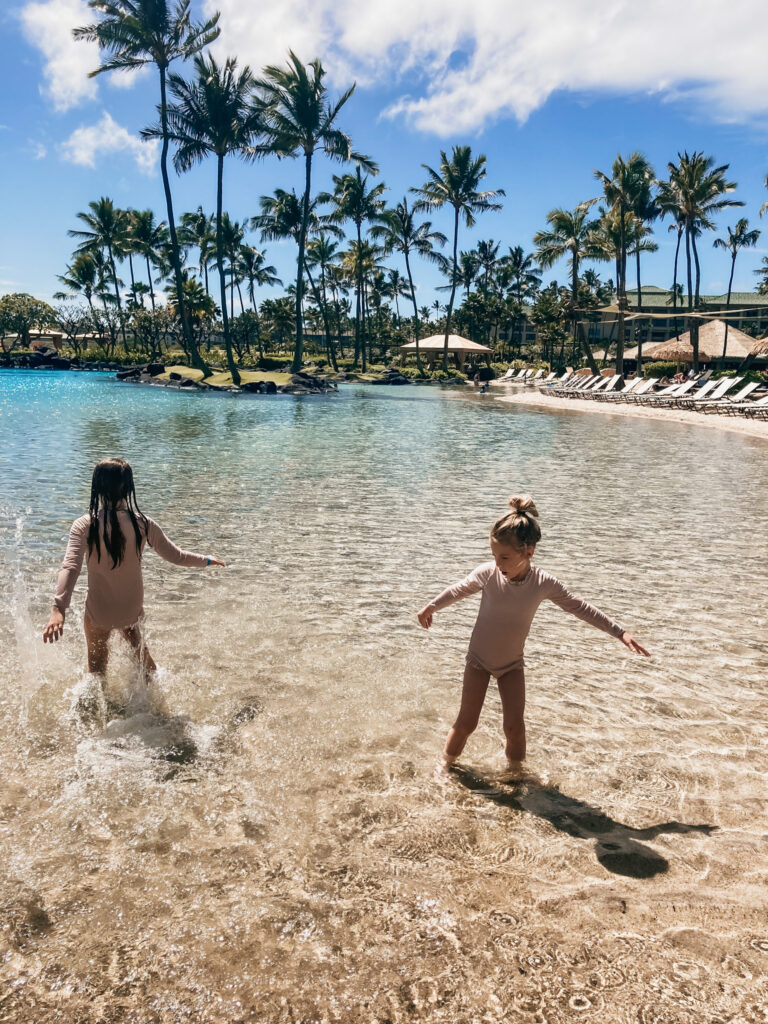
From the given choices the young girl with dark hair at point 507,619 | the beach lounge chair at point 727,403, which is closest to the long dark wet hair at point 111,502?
the young girl with dark hair at point 507,619

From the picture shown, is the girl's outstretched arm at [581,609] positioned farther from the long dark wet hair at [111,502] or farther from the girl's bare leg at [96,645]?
the girl's bare leg at [96,645]

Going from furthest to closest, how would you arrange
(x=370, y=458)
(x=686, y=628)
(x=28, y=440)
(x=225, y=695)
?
(x=28, y=440), (x=370, y=458), (x=686, y=628), (x=225, y=695)

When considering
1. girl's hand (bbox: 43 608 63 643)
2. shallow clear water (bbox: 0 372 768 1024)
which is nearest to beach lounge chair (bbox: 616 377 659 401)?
shallow clear water (bbox: 0 372 768 1024)

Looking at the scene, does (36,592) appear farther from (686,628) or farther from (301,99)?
(301,99)

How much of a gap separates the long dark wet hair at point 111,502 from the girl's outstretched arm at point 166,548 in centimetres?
8

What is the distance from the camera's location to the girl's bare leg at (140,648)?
3.79 m

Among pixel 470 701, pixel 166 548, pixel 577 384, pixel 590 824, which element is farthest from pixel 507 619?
pixel 577 384

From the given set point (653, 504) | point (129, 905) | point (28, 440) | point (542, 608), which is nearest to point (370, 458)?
point (653, 504)

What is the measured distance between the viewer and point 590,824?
3072mm

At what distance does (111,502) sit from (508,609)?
6.66 ft

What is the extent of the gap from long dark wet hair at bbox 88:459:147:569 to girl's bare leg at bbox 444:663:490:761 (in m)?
1.81

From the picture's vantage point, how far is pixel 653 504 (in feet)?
35.2

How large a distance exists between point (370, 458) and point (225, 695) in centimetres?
1148

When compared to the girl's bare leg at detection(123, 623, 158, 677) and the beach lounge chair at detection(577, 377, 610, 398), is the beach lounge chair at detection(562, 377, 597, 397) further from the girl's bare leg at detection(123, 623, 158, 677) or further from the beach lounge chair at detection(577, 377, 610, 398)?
the girl's bare leg at detection(123, 623, 158, 677)
